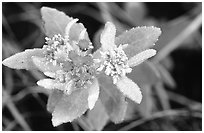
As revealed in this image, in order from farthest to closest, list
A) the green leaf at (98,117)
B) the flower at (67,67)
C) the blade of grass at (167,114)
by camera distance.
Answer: the blade of grass at (167,114), the green leaf at (98,117), the flower at (67,67)

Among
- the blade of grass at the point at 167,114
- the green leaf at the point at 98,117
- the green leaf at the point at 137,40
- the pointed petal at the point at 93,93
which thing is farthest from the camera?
the blade of grass at the point at 167,114

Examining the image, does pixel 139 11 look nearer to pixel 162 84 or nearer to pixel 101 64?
pixel 162 84

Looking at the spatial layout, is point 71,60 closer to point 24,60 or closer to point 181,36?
point 24,60

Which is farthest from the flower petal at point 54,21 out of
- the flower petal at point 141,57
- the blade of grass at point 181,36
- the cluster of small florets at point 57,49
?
the blade of grass at point 181,36

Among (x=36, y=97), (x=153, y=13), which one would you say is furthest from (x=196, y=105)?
(x=36, y=97)

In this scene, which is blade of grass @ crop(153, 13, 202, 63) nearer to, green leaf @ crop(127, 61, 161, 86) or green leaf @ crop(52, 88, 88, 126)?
green leaf @ crop(127, 61, 161, 86)

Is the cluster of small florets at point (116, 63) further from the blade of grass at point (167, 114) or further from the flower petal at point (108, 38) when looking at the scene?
the blade of grass at point (167, 114)

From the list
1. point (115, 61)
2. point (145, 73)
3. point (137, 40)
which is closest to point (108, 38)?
point (115, 61)
